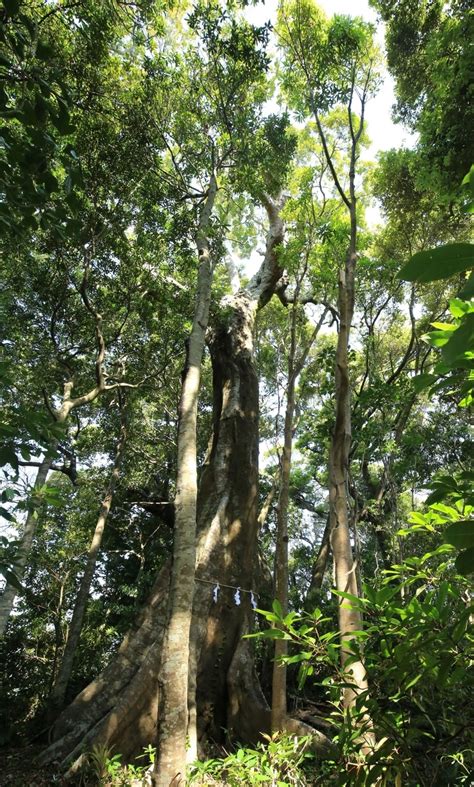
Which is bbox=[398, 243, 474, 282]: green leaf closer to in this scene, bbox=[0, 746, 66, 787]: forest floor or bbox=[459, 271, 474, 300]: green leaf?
bbox=[459, 271, 474, 300]: green leaf

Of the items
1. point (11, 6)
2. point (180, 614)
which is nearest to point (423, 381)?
point (11, 6)

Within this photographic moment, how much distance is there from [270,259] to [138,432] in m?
5.55

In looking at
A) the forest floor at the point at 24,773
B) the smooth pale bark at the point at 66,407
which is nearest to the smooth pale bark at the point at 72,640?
the forest floor at the point at 24,773

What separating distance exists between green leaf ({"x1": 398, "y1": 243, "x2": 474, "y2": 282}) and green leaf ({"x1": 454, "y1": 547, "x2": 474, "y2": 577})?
1.59 feet

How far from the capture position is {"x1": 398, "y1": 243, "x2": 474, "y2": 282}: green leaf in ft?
2.09

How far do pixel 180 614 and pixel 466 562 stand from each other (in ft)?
10.0

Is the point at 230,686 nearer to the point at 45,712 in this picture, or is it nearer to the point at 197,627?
the point at 197,627

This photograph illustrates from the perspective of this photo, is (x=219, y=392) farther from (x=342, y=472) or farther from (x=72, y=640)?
(x=342, y=472)

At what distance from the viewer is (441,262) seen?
653 mm

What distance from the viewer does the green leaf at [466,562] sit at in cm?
78

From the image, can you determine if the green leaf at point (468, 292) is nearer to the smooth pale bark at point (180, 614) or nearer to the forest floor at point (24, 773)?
the smooth pale bark at point (180, 614)

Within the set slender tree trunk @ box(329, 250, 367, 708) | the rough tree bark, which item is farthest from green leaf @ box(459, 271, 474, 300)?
the rough tree bark

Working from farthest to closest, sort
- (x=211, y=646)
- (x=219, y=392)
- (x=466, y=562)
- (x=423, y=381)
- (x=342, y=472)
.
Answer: (x=219, y=392)
(x=211, y=646)
(x=342, y=472)
(x=423, y=381)
(x=466, y=562)

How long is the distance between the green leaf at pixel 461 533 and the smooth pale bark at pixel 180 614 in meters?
3.01
